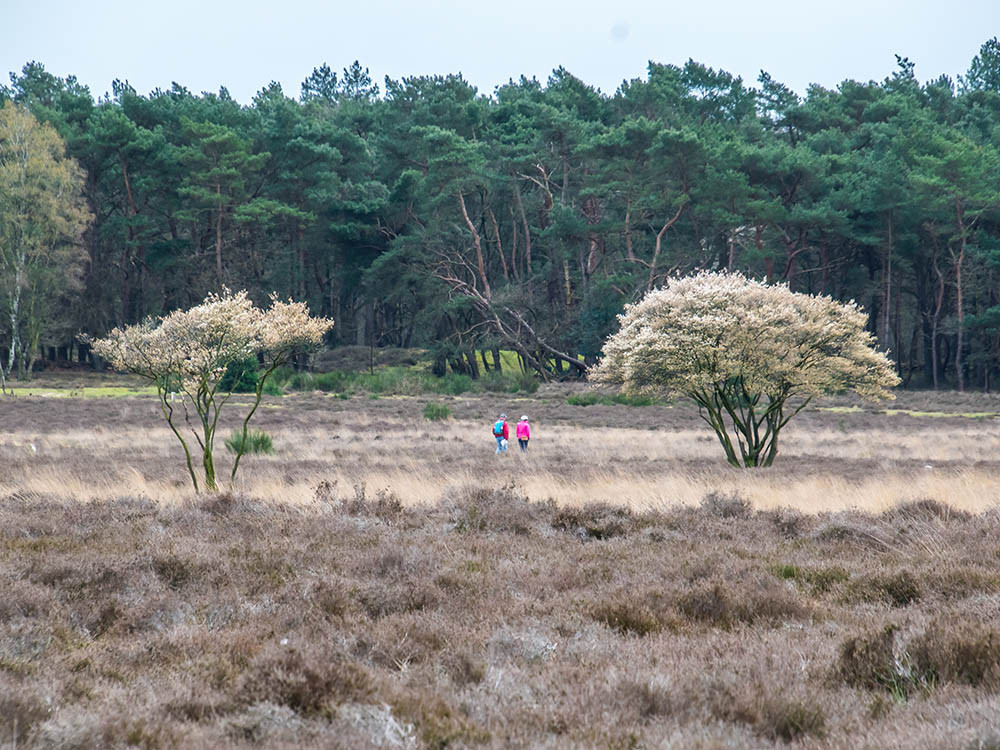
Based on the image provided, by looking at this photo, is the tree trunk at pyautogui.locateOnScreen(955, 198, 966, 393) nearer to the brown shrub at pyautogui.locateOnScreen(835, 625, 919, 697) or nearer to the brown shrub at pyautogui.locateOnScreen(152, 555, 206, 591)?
the brown shrub at pyautogui.locateOnScreen(835, 625, 919, 697)

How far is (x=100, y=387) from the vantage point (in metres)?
53.8

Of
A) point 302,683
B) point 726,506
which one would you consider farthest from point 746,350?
point 302,683

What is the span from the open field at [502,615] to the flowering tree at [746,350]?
485cm

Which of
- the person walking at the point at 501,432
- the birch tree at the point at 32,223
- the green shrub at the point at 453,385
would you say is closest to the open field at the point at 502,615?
the person walking at the point at 501,432

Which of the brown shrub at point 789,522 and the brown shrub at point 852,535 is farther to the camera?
the brown shrub at point 789,522

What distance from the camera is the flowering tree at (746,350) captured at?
1853 centimetres

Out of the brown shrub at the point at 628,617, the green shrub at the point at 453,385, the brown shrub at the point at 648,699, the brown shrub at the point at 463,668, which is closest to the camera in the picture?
the brown shrub at the point at 648,699

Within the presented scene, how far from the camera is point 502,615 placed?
6191mm

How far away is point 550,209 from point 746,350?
144 ft

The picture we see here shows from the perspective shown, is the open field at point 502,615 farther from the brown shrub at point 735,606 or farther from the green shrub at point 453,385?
the green shrub at point 453,385

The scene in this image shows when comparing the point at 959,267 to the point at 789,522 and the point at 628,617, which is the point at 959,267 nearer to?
the point at 789,522

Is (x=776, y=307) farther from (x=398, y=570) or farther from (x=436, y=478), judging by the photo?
(x=398, y=570)

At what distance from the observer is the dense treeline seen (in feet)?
181

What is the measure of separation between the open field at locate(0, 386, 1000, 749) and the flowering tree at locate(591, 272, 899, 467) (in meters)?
4.85
